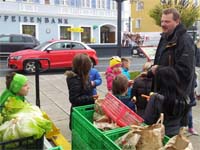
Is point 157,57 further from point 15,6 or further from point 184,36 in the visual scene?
point 15,6

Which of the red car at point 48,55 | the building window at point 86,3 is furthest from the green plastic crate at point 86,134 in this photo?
the building window at point 86,3

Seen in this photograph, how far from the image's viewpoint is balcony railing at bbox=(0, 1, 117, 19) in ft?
91.7

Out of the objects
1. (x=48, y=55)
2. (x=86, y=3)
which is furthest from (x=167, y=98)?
(x=86, y=3)

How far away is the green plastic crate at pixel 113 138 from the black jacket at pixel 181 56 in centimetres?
84

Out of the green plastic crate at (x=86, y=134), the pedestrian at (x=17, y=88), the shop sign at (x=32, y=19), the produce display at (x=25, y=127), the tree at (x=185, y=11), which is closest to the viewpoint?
the produce display at (x=25, y=127)

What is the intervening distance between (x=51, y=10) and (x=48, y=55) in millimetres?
19004

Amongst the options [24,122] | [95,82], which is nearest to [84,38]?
[95,82]

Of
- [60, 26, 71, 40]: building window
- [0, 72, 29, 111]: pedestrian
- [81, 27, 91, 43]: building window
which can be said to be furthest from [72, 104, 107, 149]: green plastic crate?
[81, 27, 91, 43]: building window

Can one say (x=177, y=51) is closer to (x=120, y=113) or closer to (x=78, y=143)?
(x=120, y=113)

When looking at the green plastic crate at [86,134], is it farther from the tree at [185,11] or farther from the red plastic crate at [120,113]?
the tree at [185,11]

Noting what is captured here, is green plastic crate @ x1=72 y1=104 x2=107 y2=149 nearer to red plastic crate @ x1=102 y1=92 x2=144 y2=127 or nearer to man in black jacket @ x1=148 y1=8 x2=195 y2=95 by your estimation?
red plastic crate @ x1=102 y1=92 x2=144 y2=127

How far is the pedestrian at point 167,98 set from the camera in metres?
2.65

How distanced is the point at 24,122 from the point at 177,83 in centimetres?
150

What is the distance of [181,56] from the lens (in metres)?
2.66
